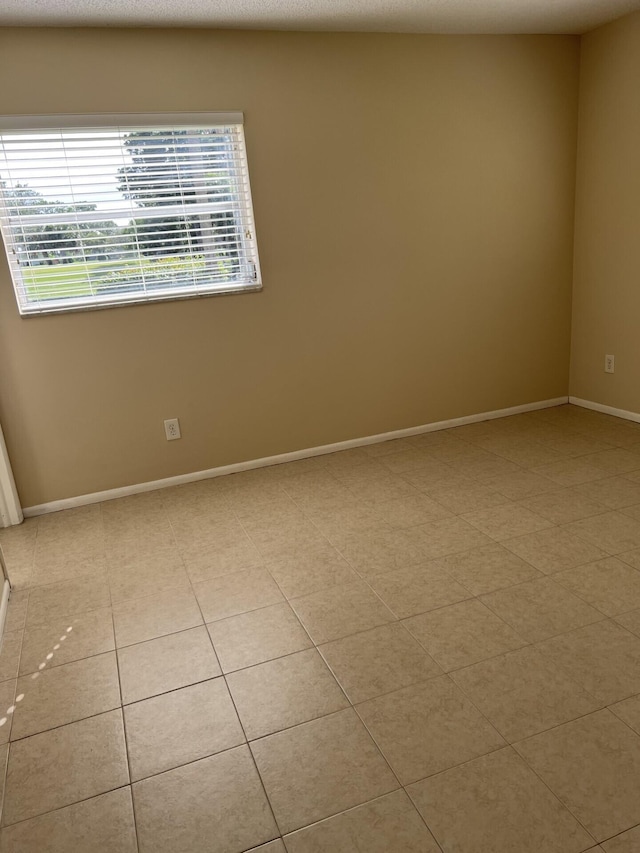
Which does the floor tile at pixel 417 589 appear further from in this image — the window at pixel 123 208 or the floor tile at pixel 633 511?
the window at pixel 123 208

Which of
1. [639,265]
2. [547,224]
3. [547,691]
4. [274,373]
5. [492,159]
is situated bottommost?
[547,691]

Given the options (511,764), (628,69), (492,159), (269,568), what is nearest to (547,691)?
(511,764)

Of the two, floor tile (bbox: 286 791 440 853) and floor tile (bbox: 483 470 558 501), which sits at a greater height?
floor tile (bbox: 286 791 440 853)

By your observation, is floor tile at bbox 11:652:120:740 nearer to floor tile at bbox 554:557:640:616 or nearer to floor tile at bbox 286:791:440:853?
floor tile at bbox 286:791:440:853

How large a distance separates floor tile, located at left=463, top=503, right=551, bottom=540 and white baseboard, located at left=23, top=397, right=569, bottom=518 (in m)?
1.17

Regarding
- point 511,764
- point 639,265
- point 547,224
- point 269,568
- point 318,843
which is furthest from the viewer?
point 547,224

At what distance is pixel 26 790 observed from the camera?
1.58 metres

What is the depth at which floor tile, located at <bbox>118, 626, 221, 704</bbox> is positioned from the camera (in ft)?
6.29

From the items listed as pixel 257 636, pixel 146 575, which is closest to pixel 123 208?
pixel 146 575

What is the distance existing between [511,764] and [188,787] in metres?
0.82

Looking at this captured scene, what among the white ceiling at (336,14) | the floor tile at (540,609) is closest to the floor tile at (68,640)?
the floor tile at (540,609)

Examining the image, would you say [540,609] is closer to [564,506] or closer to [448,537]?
[448,537]

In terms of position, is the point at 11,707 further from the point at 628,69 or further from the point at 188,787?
the point at 628,69

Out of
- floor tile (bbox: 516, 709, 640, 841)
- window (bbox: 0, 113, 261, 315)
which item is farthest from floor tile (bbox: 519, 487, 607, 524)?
window (bbox: 0, 113, 261, 315)
